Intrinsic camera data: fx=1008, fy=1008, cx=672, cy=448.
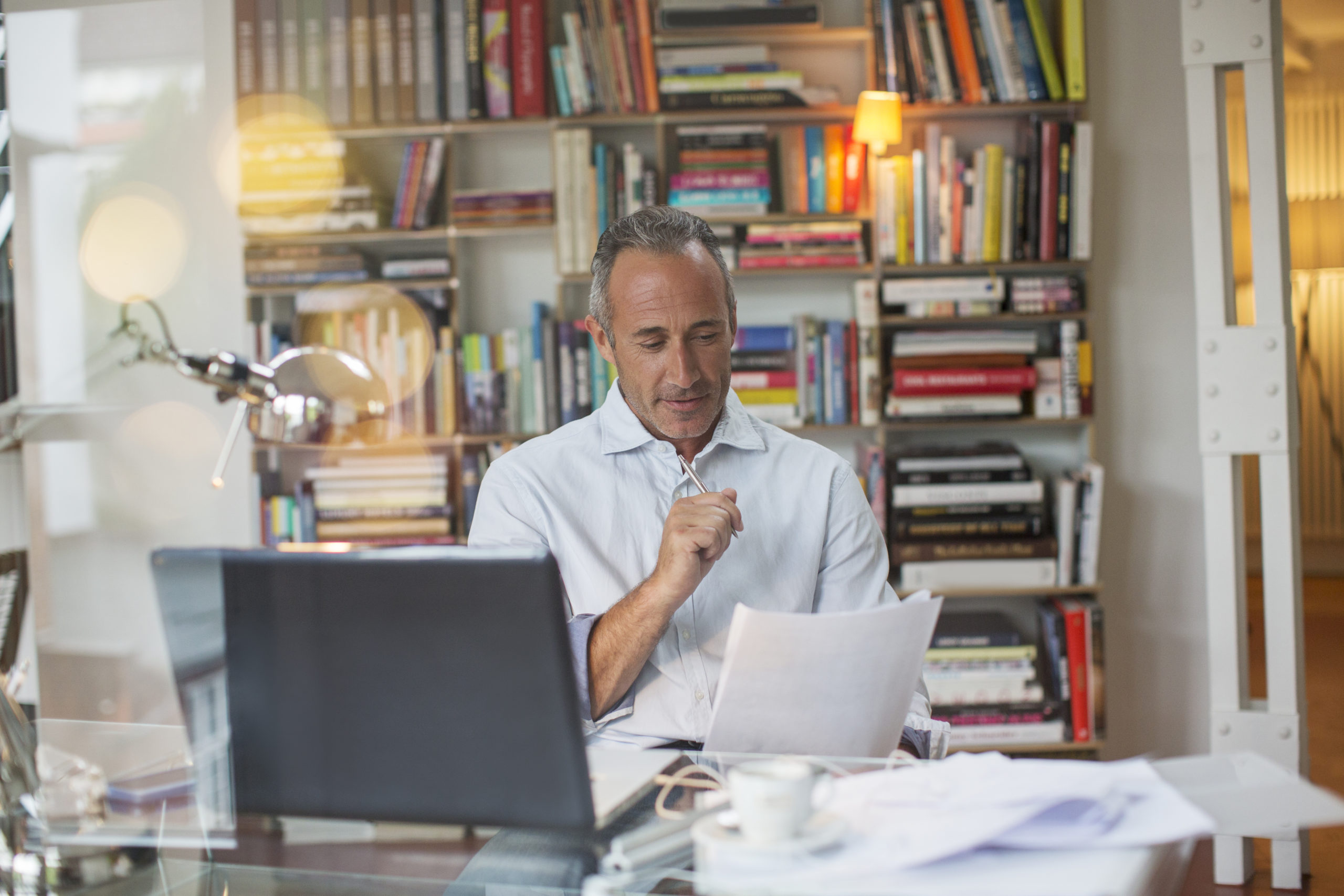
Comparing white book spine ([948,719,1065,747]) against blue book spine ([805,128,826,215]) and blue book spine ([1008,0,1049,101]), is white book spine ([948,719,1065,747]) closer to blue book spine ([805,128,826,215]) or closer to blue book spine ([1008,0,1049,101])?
blue book spine ([805,128,826,215])

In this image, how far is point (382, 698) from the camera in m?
0.78

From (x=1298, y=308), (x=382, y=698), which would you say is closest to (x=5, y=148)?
(x=382, y=698)

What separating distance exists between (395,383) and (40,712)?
175cm

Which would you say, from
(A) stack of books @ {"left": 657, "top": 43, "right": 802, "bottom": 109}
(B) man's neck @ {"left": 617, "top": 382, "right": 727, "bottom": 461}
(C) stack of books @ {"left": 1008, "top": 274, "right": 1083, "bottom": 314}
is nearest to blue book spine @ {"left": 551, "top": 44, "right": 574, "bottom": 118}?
(A) stack of books @ {"left": 657, "top": 43, "right": 802, "bottom": 109}

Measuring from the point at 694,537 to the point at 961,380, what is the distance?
6.05 ft

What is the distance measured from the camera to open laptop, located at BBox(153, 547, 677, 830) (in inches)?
30.0

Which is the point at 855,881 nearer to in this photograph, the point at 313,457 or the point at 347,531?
the point at 347,531

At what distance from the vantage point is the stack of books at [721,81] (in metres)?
2.78

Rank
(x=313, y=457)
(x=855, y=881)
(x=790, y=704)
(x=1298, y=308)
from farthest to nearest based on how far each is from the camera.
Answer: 1. (x=1298, y=308)
2. (x=313, y=457)
3. (x=790, y=704)
4. (x=855, y=881)

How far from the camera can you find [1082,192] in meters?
2.74

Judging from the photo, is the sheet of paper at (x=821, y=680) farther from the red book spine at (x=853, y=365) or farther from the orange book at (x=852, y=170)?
the orange book at (x=852, y=170)

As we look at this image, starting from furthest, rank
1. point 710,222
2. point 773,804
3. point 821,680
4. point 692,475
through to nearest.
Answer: point 710,222 < point 692,475 < point 821,680 < point 773,804

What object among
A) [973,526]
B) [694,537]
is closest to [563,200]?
[973,526]

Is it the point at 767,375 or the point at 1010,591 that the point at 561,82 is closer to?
the point at 767,375
